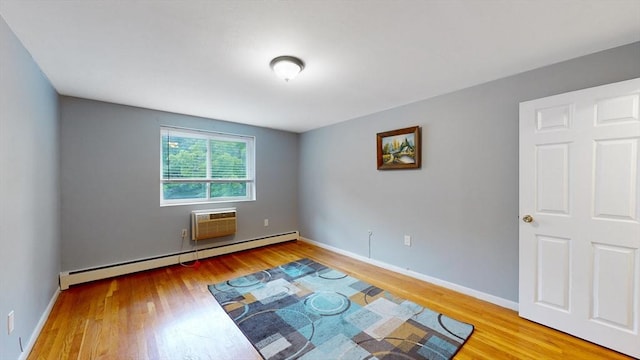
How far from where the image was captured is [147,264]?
10.5 ft

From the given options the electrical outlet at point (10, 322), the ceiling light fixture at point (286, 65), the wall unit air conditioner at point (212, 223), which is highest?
the ceiling light fixture at point (286, 65)

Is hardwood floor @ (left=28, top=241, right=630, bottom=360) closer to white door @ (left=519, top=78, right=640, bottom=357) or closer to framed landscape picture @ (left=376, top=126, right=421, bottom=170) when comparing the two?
white door @ (left=519, top=78, right=640, bottom=357)

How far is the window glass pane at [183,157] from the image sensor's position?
3.48 metres

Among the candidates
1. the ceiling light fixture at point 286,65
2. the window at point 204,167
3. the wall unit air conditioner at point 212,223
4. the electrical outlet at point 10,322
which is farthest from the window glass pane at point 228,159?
the electrical outlet at point 10,322

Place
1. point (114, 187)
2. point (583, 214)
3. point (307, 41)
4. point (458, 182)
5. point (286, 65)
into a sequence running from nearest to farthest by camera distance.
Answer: point (307, 41) < point (583, 214) < point (286, 65) < point (458, 182) < point (114, 187)

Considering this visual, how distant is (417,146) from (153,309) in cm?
324

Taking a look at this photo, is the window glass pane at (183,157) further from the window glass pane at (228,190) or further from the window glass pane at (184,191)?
the window glass pane at (228,190)

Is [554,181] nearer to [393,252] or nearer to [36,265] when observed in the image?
[393,252]

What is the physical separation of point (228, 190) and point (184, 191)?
661mm

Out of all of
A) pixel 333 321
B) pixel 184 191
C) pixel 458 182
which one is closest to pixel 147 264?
pixel 184 191

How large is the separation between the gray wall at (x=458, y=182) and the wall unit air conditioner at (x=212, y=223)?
5.92ft

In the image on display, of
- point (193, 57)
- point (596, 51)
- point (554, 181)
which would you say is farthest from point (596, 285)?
point (193, 57)

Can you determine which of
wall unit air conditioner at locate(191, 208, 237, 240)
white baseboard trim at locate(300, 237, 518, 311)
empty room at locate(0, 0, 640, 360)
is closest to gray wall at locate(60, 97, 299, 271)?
empty room at locate(0, 0, 640, 360)

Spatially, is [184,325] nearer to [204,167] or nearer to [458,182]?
[204,167]
